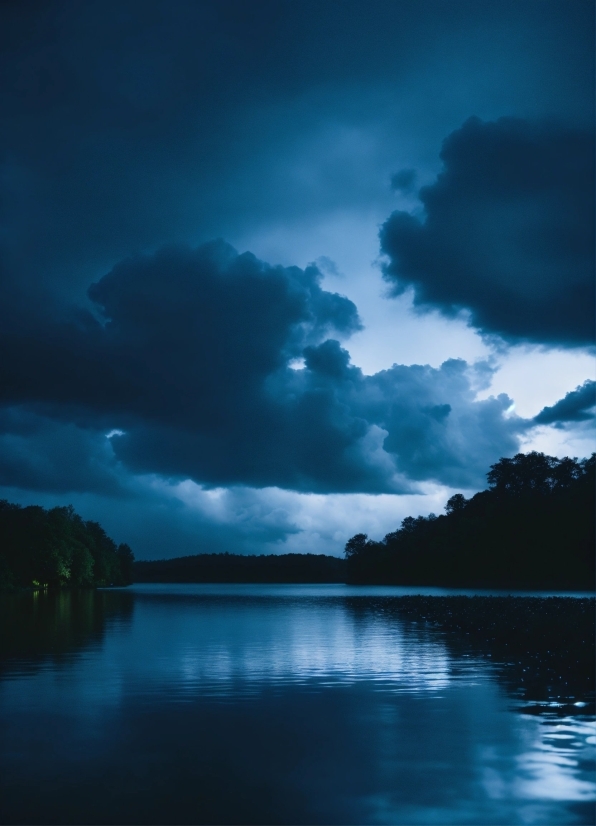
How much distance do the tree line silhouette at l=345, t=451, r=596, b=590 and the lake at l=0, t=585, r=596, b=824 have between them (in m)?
97.8

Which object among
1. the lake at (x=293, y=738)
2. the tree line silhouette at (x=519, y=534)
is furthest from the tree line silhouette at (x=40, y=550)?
the lake at (x=293, y=738)

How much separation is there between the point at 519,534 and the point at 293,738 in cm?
12618

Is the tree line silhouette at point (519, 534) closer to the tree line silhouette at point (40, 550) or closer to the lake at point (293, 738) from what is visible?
the tree line silhouette at point (40, 550)

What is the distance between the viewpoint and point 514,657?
27.7 meters

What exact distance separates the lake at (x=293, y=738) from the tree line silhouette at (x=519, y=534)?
97.8m

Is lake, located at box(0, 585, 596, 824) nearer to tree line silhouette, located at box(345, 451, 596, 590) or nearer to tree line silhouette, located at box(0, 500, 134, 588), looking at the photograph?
tree line silhouette, located at box(0, 500, 134, 588)

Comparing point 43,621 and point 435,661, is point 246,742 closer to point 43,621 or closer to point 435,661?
point 435,661

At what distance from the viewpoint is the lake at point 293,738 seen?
10.1 meters

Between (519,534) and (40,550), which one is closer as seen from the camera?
(40,550)

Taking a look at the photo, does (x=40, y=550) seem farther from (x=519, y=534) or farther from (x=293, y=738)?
(x=293, y=738)

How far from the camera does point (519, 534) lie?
133 m

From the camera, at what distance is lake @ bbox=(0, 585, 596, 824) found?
10117mm

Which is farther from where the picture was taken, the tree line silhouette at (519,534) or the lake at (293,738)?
the tree line silhouette at (519,534)

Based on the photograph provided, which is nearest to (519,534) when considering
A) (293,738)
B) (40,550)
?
(40,550)
